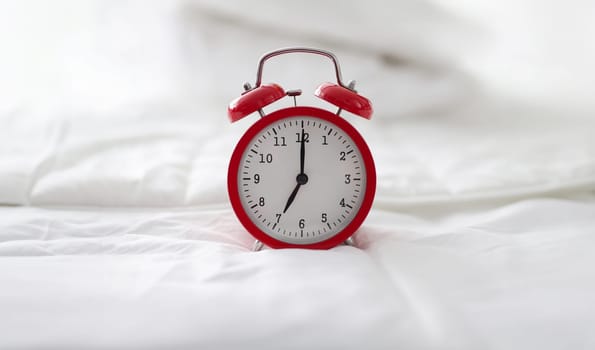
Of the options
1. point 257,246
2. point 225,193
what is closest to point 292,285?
point 257,246

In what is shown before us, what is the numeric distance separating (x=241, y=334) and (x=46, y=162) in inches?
24.3

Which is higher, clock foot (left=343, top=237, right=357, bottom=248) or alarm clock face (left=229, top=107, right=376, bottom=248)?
alarm clock face (left=229, top=107, right=376, bottom=248)

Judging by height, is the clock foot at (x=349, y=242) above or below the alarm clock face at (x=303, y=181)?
below

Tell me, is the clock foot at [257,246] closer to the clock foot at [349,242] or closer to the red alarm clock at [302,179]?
the red alarm clock at [302,179]

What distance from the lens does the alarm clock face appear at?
87 cm

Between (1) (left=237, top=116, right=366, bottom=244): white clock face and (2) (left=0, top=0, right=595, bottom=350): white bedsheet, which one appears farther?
(1) (left=237, top=116, right=366, bottom=244): white clock face

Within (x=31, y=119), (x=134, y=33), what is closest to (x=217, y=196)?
(x=31, y=119)

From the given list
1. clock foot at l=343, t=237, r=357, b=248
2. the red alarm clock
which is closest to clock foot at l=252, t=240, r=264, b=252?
the red alarm clock

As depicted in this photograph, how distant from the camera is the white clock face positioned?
87cm

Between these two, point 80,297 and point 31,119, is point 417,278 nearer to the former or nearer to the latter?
point 80,297

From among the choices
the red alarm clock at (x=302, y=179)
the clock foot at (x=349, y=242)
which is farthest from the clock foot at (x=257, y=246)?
the clock foot at (x=349, y=242)

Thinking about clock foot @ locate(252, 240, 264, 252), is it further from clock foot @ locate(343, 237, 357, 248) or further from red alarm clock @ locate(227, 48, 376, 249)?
clock foot @ locate(343, 237, 357, 248)

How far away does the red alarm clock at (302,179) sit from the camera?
0.87 metres

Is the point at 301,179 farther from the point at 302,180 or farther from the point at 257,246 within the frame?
the point at 257,246
